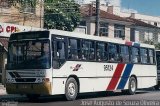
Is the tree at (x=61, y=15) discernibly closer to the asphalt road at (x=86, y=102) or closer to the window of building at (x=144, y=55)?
the window of building at (x=144, y=55)

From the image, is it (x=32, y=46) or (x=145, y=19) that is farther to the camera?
(x=145, y=19)

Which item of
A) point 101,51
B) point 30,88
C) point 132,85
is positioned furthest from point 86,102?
point 132,85

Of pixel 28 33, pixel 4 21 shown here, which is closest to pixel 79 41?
pixel 28 33

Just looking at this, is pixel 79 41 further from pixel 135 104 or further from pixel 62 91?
pixel 135 104

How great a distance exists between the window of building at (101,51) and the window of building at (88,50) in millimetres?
452

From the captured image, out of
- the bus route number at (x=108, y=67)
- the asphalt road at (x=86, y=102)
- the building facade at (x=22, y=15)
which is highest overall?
the building facade at (x=22, y=15)

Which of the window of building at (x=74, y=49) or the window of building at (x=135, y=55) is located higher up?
the window of building at (x=74, y=49)

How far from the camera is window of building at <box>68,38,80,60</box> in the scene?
59.6ft

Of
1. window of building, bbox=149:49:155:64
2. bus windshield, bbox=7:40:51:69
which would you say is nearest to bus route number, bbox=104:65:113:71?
bus windshield, bbox=7:40:51:69

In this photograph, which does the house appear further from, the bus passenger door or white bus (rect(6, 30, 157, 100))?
the bus passenger door

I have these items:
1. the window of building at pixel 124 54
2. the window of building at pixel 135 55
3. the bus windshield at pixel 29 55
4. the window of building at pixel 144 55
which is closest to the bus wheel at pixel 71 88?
the bus windshield at pixel 29 55

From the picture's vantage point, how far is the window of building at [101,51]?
20.3 m

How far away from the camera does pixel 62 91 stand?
687 inches

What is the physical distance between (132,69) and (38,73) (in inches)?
310
